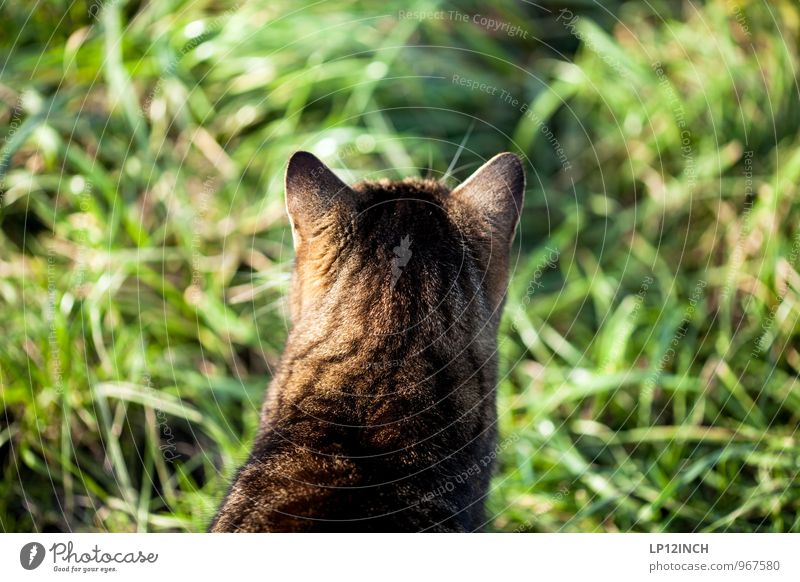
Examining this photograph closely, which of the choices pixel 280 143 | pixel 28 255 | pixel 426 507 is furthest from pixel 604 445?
pixel 28 255

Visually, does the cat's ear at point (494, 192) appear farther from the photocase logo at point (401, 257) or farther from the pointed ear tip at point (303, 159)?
the pointed ear tip at point (303, 159)

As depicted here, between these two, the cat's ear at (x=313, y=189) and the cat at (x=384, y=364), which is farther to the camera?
the cat's ear at (x=313, y=189)

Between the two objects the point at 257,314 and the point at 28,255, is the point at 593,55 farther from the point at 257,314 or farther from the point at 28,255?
the point at 28,255

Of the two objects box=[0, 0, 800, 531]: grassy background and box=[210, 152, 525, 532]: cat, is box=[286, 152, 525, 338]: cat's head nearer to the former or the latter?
box=[210, 152, 525, 532]: cat

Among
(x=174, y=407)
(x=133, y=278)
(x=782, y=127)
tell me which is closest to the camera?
(x=174, y=407)

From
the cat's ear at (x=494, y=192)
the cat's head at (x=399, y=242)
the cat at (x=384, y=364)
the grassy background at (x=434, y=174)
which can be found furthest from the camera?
the grassy background at (x=434, y=174)

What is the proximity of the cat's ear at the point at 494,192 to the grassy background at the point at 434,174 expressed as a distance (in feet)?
2.79

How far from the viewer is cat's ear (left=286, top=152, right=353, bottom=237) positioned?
2418 mm

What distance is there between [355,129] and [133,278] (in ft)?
3.82

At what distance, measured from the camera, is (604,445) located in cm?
353

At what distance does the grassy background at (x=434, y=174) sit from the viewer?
338 cm
